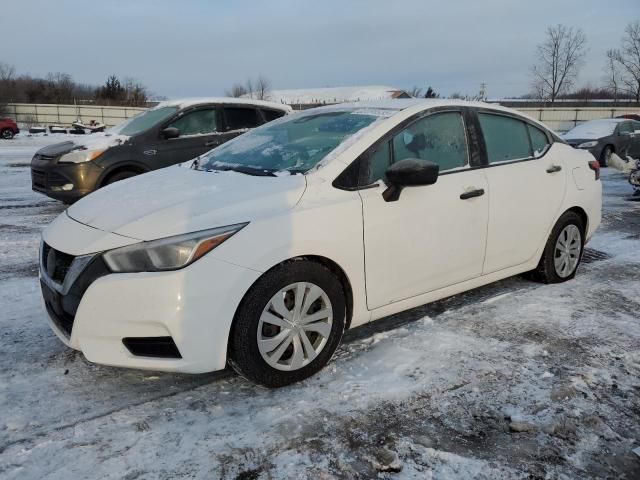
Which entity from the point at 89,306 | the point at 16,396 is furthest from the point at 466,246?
the point at 16,396

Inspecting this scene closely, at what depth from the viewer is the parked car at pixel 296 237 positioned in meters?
2.72

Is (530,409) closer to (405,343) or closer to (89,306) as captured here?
(405,343)

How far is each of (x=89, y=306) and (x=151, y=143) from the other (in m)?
5.61

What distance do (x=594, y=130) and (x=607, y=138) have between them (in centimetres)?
53

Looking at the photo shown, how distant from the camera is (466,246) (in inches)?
150

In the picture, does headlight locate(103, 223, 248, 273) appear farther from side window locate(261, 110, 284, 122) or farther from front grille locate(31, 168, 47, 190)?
side window locate(261, 110, 284, 122)

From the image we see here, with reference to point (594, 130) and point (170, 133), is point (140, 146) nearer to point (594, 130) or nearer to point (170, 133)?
point (170, 133)

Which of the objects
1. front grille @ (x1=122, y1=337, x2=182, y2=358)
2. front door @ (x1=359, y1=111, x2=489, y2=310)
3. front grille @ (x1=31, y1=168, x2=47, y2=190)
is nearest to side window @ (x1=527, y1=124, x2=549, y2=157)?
front door @ (x1=359, y1=111, x2=489, y2=310)

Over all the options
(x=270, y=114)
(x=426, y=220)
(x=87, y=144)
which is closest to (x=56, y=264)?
(x=426, y=220)

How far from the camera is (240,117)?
8.58m

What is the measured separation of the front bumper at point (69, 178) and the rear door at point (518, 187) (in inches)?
215

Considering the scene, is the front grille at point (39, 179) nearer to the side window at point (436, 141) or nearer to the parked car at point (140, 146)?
the parked car at point (140, 146)

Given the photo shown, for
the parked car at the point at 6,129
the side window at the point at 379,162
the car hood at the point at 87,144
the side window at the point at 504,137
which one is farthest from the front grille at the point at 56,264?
the parked car at the point at 6,129

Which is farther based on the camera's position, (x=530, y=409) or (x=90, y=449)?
(x=530, y=409)
